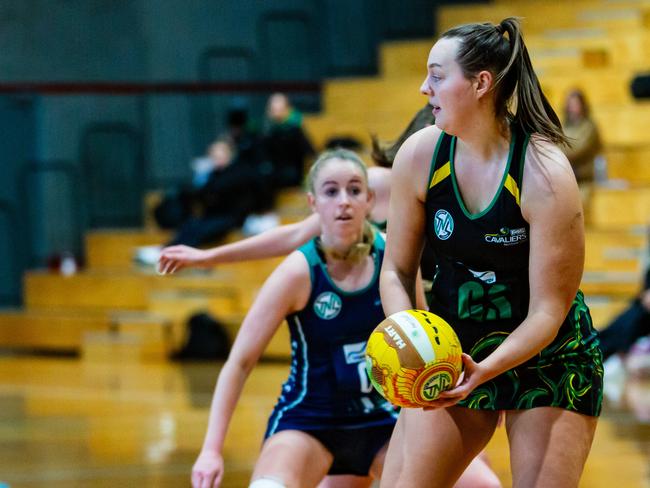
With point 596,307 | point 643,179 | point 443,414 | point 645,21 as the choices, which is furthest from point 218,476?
point 645,21

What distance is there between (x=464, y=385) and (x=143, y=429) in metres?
4.69

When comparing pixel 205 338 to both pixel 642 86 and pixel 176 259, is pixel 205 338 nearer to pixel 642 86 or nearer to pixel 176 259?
pixel 642 86

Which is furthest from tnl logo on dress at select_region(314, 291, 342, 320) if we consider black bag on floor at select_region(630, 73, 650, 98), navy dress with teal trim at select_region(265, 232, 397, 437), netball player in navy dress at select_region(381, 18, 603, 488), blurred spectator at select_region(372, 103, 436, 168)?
black bag on floor at select_region(630, 73, 650, 98)

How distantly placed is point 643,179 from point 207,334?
Answer: 12.4ft

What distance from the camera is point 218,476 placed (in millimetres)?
3391

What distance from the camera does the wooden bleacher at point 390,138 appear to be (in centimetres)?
966

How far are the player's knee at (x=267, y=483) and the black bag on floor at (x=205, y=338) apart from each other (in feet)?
21.3

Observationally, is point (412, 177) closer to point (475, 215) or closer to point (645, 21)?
point (475, 215)

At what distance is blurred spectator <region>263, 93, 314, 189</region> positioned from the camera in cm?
1093

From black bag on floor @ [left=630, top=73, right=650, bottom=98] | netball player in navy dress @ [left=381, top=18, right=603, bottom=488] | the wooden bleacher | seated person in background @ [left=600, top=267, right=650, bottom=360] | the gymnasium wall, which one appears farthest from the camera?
the gymnasium wall

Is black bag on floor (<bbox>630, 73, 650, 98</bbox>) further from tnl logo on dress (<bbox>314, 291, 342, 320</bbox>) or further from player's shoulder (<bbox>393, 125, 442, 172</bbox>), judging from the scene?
player's shoulder (<bbox>393, 125, 442, 172</bbox>)

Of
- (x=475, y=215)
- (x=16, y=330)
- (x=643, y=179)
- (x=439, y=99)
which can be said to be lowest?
(x=16, y=330)

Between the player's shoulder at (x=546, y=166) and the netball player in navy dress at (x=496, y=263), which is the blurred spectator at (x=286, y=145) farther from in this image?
the player's shoulder at (x=546, y=166)

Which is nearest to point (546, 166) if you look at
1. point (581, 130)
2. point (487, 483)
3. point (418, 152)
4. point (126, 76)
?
point (418, 152)
